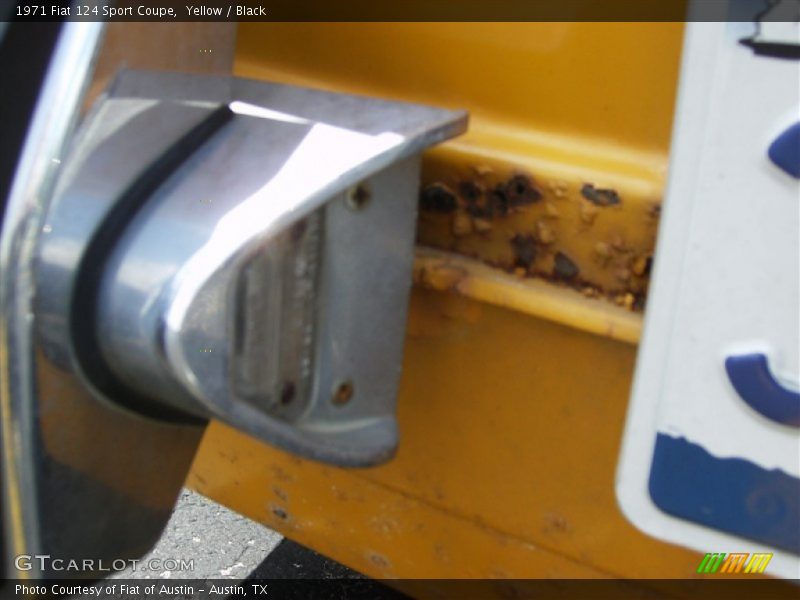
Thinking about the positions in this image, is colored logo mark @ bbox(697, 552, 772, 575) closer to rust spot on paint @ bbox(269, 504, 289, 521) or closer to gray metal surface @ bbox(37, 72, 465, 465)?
gray metal surface @ bbox(37, 72, 465, 465)

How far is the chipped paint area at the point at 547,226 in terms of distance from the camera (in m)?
0.94

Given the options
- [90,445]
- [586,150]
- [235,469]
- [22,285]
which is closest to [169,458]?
[90,445]

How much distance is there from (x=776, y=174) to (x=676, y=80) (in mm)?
170

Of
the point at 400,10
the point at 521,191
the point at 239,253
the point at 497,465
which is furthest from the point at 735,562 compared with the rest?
the point at 400,10

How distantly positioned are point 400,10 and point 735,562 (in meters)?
0.64

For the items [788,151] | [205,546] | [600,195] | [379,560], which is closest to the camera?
[788,151]

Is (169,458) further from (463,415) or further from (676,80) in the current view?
(676,80)

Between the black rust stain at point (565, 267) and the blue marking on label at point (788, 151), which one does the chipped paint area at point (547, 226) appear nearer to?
the black rust stain at point (565, 267)

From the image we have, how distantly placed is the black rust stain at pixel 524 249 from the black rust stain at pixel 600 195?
0.08 metres

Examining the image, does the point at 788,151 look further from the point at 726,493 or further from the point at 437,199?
the point at 437,199

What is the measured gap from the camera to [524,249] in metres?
→ 1.01

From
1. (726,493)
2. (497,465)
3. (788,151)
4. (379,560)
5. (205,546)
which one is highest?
(788,151)

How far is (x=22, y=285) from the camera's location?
0.81m

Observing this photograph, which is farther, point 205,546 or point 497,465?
point 205,546
